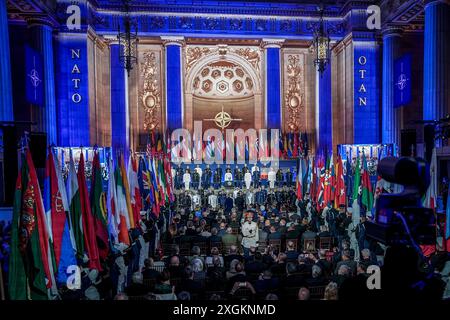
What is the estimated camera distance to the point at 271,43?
27844mm

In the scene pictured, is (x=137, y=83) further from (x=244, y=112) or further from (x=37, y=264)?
(x=37, y=264)

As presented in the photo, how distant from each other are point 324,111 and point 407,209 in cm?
2657

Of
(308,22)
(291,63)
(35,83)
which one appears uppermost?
(308,22)

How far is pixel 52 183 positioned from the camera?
777cm

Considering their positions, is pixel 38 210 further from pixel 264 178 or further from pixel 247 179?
pixel 264 178

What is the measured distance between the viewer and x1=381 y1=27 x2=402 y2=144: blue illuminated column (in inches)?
944

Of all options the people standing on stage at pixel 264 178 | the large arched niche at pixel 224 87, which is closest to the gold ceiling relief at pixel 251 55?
the large arched niche at pixel 224 87

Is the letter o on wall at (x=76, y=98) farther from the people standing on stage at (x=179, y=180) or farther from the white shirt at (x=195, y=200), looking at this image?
the white shirt at (x=195, y=200)

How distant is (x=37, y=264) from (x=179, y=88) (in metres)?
22.6

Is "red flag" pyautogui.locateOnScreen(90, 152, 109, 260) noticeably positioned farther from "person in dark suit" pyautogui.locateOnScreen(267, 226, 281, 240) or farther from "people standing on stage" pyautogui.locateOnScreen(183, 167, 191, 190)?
"people standing on stage" pyautogui.locateOnScreen(183, 167, 191, 190)

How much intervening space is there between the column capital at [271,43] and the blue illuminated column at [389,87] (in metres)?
7.45

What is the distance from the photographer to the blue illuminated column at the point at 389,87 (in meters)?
24.0

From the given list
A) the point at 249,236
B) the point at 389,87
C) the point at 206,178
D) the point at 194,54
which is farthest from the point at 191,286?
the point at 194,54
